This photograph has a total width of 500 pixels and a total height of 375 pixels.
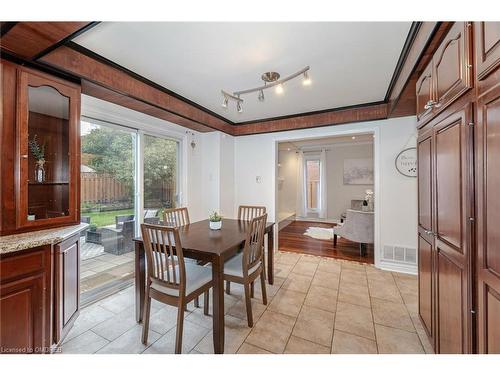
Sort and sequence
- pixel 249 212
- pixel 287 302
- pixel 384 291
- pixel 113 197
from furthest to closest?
pixel 249 212 < pixel 113 197 < pixel 384 291 < pixel 287 302

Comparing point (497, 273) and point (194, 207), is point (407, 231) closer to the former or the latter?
point (497, 273)

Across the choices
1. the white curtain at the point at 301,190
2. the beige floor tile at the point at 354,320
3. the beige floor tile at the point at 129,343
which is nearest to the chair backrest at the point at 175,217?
the beige floor tile at the point at 129,343

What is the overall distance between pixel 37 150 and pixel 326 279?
3.45 metres

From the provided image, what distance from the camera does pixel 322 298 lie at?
2506mm

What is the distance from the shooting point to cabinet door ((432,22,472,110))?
111 cm

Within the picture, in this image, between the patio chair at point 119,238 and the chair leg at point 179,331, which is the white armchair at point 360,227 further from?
the patio chair at point 119,238

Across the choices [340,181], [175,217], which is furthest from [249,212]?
[340,181]

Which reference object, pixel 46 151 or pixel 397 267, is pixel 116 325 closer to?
pixel 46 151

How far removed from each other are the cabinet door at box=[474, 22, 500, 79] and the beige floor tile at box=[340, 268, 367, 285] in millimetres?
2630

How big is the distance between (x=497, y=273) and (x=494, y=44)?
3.18 ft

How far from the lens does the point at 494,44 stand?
92cm
